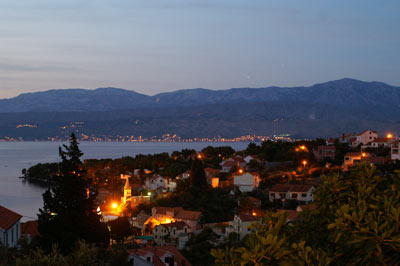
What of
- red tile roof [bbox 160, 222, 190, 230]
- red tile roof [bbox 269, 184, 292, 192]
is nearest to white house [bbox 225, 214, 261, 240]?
red tile roof [bbox 160, 222, 190, 230]

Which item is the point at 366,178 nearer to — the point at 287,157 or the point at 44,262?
the point at 44,262

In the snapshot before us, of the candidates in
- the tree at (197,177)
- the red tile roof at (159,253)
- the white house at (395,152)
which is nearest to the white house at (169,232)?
the tree at (197,177)

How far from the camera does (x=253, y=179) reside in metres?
32.0

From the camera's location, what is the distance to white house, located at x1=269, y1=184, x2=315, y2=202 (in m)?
27.3

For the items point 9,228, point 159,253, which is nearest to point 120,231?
point 159,253

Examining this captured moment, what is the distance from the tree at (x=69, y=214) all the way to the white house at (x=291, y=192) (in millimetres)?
16386

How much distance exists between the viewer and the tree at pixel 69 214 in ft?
39.0

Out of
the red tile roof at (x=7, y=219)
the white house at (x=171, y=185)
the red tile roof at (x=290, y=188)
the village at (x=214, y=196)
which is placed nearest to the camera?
the red tile roof at (x=7, y=219)

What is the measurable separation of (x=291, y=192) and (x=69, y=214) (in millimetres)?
17645

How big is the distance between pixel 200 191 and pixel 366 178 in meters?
27.9

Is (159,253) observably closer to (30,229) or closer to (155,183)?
(30,229)

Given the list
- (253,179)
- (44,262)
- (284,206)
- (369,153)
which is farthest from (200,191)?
(44,262)

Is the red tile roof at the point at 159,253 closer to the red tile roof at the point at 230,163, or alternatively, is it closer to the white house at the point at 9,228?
the white house at the point at 9,228

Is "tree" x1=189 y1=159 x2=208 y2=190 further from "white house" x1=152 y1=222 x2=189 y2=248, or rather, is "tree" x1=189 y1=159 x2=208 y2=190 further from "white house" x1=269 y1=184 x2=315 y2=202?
"white house" x1=152 y1=222 x2=189 y2=248
